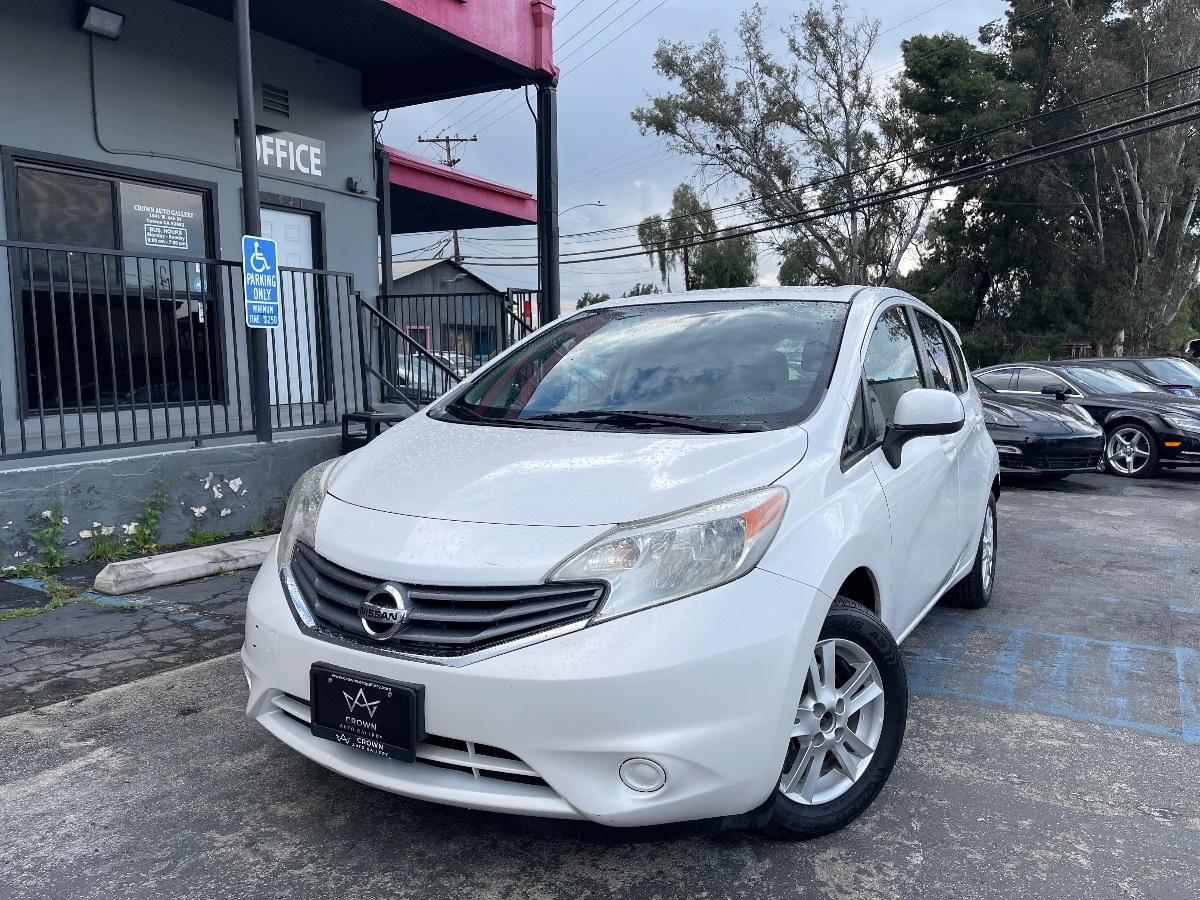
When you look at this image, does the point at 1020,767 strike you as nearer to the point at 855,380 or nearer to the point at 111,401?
the point at 855,380

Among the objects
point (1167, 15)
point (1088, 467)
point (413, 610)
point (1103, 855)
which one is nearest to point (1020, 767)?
point (1103, 855)

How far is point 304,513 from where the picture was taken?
2936 millimetres

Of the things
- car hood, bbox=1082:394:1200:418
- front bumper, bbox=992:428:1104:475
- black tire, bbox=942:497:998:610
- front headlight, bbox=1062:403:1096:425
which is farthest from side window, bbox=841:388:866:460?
car hood, bbox=1082:394:1200:418

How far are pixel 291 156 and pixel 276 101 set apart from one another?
54 cm

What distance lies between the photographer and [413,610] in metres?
2.37

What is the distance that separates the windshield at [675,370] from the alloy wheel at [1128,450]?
9.08 m

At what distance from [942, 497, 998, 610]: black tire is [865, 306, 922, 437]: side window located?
1.31m

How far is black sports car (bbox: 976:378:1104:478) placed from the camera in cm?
988

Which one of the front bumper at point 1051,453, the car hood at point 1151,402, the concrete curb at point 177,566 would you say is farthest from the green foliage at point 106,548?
the car hood at point 1151,402

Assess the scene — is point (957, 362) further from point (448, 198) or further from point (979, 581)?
point (448, 198)

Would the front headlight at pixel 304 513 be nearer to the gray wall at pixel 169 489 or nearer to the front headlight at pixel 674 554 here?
the front headlight at pixel 674 554

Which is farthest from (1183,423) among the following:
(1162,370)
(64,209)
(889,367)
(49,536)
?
(64,209)

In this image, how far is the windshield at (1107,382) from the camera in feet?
38.3

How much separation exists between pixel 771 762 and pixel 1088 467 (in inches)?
354
